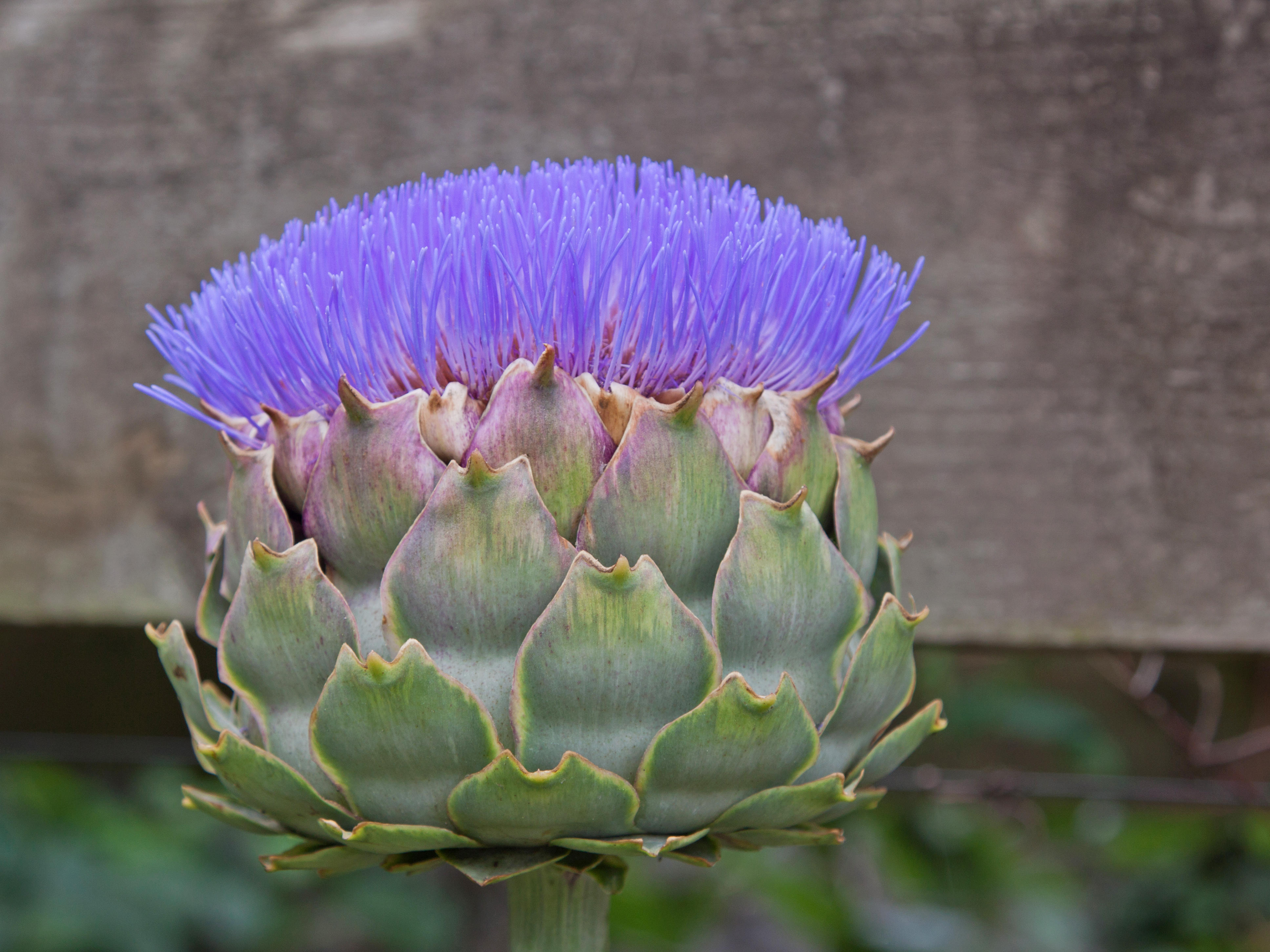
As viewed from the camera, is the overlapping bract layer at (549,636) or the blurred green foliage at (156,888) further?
the blurred green foliage at (156,888)

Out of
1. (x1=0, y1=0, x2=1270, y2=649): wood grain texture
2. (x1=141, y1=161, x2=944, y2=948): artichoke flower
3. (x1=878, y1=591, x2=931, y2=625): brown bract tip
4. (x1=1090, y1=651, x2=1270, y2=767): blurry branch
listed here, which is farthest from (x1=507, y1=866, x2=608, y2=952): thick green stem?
(x1=1090, y1=651, x2=1270, y2=767): blurry branch

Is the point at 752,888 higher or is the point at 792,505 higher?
the point at 792,505

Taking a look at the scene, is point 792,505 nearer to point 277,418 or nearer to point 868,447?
point 868,447

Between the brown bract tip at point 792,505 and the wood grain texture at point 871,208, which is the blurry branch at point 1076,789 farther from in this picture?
the brown bract tip at point 792,505

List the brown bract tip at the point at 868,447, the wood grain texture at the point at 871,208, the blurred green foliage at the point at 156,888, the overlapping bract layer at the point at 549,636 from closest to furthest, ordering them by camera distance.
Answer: the overlapping bract layer at the point at 549,636 → the brown bract tip at the point at 868,447 → the wood grain texture at the point at 871,208 → the blurred green foliage at the point at 156,888

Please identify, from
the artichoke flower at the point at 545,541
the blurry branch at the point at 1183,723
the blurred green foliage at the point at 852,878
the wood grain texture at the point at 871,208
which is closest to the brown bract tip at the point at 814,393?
the artichoke flower at the point at 545,541

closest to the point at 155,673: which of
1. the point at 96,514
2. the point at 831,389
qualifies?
the point at 96,514

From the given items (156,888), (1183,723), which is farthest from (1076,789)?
(156,888)

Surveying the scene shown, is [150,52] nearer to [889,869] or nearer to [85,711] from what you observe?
[85,711]

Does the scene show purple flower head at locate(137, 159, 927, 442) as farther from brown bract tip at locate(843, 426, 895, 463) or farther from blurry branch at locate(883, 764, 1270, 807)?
blurry branch at locate(883, 764, 1270, 807)
